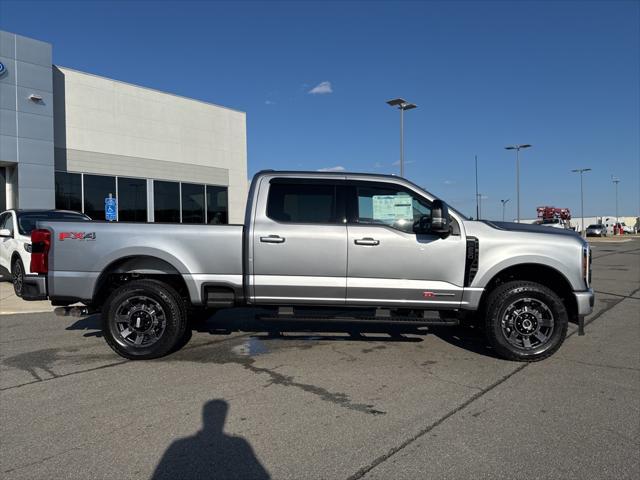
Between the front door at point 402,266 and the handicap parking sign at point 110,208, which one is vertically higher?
the handicap parking sign at point 110,208

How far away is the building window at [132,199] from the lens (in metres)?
21.5

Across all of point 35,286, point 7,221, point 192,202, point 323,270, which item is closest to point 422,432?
point 323,270

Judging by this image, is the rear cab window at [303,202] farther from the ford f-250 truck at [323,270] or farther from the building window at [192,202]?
the building window at [192,202]

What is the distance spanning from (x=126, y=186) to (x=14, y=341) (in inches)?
644

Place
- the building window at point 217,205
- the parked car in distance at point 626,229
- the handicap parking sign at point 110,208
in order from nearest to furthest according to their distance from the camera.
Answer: the handicap parking sign at point 110,208
the building window at point 217,205
the parked car in distance at point 626,229

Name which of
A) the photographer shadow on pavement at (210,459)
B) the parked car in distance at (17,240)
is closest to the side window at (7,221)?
the parked car in distance at (17,240)

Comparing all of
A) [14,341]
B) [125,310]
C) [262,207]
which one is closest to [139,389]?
[125,310]

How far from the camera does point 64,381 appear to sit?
16.0ft

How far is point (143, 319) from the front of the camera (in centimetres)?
557

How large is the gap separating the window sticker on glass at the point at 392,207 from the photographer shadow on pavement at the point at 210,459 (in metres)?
2.99

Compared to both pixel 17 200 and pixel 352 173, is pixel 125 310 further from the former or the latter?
pixel 17 200

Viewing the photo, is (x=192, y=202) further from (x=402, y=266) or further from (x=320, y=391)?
(x=320, y=391)

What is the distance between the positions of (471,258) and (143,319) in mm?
3871

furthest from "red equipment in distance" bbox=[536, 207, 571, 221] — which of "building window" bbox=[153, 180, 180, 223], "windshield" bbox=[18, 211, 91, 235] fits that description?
"windshield" bbox=[18, 211, 91, 235]
